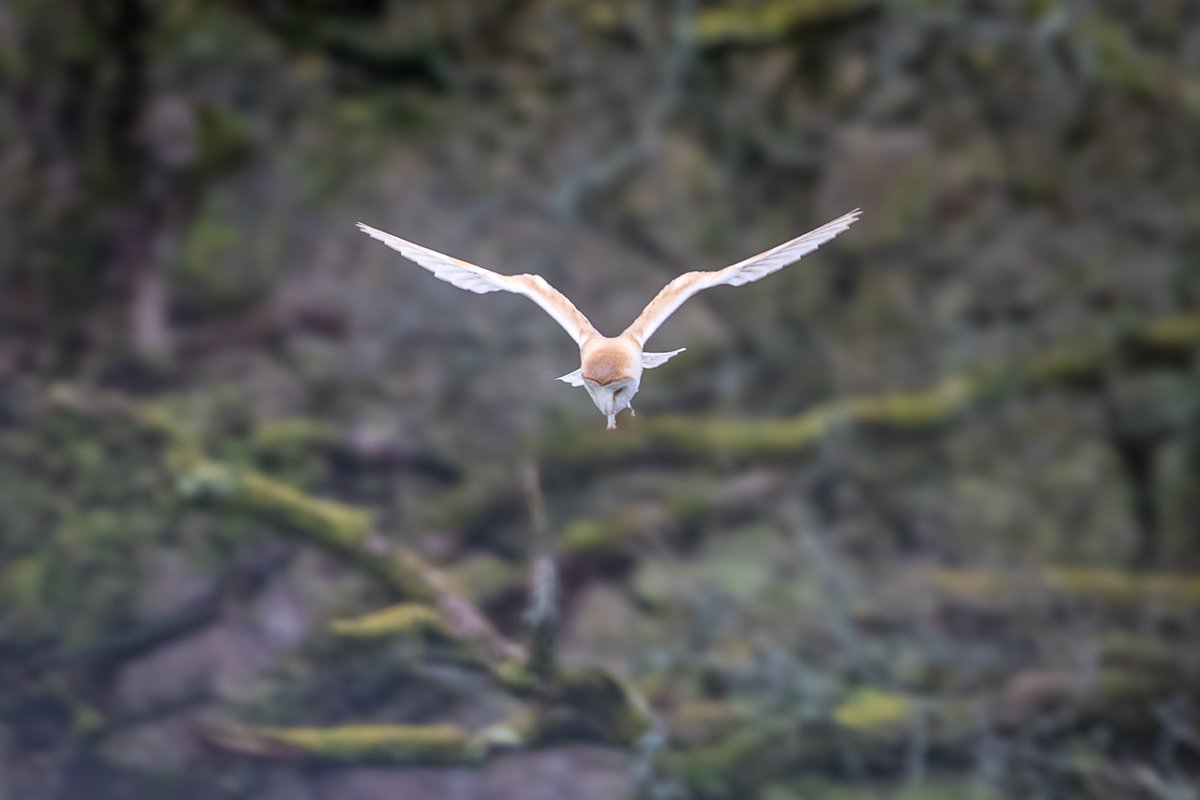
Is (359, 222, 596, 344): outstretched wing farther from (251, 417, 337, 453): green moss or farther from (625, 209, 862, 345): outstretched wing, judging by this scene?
(251, 417, 337, 453): green moss

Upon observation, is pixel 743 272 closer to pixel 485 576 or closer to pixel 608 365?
pixel 608 365

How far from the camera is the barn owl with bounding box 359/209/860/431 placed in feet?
1.53

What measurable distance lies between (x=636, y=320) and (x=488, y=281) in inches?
2.8

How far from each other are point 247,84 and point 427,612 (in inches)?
42.7

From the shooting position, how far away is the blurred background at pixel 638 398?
212 cm

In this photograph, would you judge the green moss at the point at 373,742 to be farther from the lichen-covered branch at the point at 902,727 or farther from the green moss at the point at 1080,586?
the green moss at the point at 1080,586

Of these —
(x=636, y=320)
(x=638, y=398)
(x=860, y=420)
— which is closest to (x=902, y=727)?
(x=860, y=420)

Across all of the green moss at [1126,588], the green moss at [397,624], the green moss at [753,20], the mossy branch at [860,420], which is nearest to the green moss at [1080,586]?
the green moss at [1126,588]

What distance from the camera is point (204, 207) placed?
7.34 ft

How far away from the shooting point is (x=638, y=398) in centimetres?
226

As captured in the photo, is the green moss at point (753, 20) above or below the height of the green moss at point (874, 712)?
above

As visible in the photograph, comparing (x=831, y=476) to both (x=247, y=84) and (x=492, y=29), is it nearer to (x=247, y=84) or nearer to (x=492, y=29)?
(x=492, y=29)

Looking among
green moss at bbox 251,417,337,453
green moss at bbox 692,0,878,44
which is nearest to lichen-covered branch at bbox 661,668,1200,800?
green moss at bbox 251,417,337,453

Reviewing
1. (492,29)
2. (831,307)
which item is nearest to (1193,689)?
(831,307)
